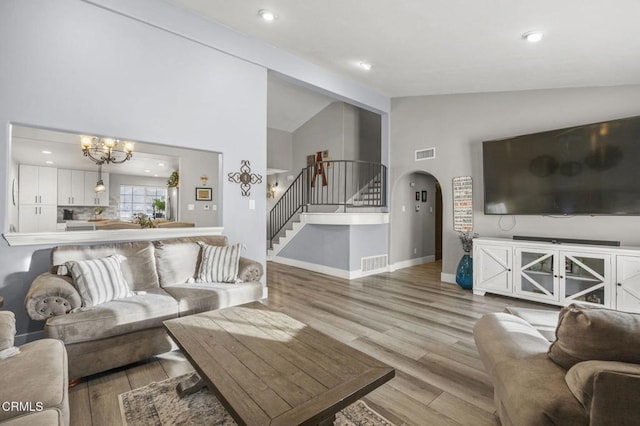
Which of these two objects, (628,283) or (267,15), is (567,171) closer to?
(628,283)

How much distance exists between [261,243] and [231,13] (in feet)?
9.50

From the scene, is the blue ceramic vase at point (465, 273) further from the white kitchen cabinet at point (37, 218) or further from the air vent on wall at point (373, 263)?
the white kitchen cabinet at point (37, 218)

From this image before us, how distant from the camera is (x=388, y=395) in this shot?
2045 millimetres

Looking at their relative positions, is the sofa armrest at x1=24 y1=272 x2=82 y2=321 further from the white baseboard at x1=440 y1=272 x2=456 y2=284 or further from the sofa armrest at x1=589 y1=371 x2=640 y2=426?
the white baseboard at x1=440 y1=272 x2=456 y2=284

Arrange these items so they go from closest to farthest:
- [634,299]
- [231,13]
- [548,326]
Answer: [548,326] < [634,299] < [231,13]

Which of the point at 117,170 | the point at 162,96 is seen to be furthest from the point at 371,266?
the point at 117,170

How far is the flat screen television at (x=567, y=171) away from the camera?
3554mm

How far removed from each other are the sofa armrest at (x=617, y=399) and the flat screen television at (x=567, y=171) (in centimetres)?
375

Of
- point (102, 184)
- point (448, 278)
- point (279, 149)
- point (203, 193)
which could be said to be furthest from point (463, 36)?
point (102, 184)

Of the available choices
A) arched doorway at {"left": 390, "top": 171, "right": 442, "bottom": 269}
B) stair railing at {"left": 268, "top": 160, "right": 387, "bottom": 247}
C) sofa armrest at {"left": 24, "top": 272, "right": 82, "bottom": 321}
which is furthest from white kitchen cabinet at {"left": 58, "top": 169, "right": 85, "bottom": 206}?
arched doorway at {"left": 390, "top": 171, "right": 442, "bottom": 269}

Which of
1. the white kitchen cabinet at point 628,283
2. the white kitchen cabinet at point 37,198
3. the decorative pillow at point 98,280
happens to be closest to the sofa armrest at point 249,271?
the decorative pillow at point 98,280

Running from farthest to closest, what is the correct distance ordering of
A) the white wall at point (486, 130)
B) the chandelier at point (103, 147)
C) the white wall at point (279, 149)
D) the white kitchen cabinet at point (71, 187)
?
1. the white wall at point (279, 149)
2. the white kitchen cabinet at point (71, 187)
3. the chandelier at point (103, 147)
4. the white wall at point (486, 130)

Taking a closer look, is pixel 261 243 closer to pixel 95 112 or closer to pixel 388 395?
pixel 95 112

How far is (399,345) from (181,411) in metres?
1.84
